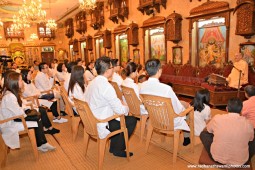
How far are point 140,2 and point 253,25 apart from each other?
5.04 m

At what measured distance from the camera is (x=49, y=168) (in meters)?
2.83

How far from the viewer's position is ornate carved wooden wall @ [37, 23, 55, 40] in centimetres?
1919

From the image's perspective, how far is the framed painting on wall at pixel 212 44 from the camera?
21.4ft

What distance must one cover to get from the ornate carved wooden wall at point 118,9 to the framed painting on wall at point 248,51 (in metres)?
6.29

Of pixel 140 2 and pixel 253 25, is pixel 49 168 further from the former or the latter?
pixel 140 2

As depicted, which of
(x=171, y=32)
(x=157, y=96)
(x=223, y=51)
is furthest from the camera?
(x=171, y=32)

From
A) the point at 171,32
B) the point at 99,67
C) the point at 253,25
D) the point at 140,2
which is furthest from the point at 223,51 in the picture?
the point at 99,67

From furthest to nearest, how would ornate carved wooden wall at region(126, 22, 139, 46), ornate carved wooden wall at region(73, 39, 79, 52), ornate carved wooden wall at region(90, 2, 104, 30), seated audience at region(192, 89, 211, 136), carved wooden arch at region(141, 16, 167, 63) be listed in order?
ornate carved wooden wall at region(73, 39, 79, 52) → ornate carved wooden wall at region(90, 2, 104, 30) → ornate carved wooden wall at region(126, 22, 139, 46) → carved wooden arch at region(141, 16, 167, 63) → seated audience at region(192, 89, 211, 136)

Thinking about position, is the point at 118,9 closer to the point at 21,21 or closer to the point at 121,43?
the point at 121,43

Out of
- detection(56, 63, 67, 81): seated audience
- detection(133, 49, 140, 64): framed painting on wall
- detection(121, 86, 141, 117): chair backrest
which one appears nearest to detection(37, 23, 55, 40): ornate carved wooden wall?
detection(133, 49, 140, 64): framed painting on wall

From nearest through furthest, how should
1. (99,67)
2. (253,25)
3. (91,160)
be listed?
(99,67)
(91,160)
(253,25)

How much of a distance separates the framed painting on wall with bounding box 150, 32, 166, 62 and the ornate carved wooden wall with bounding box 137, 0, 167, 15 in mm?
989

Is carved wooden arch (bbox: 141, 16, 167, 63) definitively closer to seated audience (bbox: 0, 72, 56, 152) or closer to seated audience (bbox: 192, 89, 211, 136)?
seated audience (bbox: 192, 89, 211, 136)

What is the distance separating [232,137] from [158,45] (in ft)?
23.5
